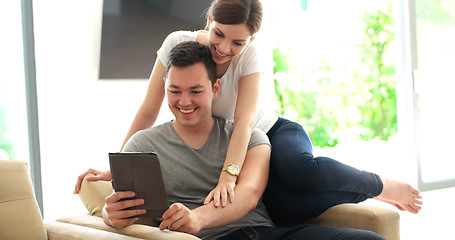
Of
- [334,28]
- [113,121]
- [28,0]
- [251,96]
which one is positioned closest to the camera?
[251,96]

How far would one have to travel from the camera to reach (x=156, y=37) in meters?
4.32

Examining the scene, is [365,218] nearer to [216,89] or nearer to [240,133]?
Result: [240,133]

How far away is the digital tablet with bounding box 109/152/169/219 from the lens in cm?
161

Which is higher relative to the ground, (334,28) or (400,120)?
(334,28)

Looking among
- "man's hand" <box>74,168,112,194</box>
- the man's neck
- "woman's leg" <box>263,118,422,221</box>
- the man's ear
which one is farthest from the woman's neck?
"man's hand" <box>74,168,112,194</box>

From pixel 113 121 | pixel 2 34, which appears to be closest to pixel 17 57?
pixel 2 34

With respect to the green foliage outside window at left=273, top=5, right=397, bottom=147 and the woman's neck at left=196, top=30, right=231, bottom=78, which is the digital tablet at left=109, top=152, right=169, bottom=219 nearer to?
the woman's neck at left=196, top=30, right=231, bottom=78

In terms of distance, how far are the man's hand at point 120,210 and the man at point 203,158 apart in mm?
126

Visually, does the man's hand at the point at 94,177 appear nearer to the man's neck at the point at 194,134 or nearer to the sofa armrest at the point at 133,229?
the sofa armrest at the point at 133,229

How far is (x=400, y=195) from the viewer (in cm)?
229

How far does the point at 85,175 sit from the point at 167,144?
1.04 feet

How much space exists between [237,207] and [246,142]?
254 mm

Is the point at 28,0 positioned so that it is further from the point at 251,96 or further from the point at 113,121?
the point at 251,96

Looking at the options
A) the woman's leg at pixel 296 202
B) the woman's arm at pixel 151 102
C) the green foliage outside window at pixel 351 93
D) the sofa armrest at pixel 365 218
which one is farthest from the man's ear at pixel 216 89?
the green foliage outside window at pixel 351 93
